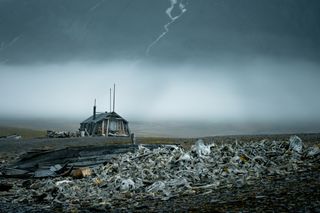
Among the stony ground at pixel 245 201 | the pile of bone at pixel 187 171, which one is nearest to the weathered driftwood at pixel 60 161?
the pile of bone at pixel 187 171

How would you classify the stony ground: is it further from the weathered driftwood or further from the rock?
the weathered driftwood

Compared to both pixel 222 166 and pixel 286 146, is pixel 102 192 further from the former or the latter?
pixel 286 146

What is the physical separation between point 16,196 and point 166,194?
918cm

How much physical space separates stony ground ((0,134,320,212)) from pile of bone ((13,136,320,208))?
832 millimetres

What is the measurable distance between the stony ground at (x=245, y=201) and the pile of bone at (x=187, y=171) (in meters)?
0.83

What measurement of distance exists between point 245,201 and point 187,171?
7.98 metres

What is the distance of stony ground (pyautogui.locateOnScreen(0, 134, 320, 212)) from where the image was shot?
11039 mm

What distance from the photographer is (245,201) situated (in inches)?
477

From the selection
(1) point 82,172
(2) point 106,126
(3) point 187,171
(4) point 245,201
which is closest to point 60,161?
(1) point 82,172

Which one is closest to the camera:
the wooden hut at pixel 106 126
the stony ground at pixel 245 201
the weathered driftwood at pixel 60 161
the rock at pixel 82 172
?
the stony ground at pixel 245 201

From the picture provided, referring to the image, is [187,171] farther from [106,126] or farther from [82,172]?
[106,126]

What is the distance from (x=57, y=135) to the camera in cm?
7456

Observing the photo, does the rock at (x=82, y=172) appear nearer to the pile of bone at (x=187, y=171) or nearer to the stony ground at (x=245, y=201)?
the pile of bone at (x=187, y=171)

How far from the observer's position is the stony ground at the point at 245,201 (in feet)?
36.2
